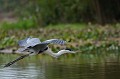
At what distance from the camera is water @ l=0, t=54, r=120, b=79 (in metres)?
12.2

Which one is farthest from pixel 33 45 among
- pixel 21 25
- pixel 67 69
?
pixel 21 25

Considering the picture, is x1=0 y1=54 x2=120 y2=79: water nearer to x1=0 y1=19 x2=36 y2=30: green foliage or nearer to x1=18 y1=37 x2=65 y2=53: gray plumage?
x1=18 y1=37 x2=65 y2=53: gray plumage

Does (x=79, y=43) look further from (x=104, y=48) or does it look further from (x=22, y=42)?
(x=22, y=42)

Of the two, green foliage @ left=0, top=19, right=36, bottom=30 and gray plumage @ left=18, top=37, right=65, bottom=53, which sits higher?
green foliage @ left=0, top=19, right=36, bottom=30

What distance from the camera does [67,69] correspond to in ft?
45.0

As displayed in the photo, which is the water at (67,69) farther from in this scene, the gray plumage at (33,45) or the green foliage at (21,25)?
the green foliage at (21,25)

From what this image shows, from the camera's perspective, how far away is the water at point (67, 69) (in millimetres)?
12250

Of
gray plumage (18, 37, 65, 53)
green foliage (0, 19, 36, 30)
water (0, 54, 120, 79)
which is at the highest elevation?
green foliage (0, 19, 36, 30)

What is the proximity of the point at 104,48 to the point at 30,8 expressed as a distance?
1605 cm

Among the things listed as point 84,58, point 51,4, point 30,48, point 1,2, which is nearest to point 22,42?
point 30,48

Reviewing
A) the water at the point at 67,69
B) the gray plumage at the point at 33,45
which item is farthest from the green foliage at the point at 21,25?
the gray plumage at the point at 33,45

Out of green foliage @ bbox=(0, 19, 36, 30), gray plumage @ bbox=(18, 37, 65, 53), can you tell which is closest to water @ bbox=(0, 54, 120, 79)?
gray plumage @ bbox=(18, 37, 65, 53)

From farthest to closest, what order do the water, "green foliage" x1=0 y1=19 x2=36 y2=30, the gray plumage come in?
"green foliage" x1=0 y1=19 x2=36 y2=30 → the gray plumage → the water

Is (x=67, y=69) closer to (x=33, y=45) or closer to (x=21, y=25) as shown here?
(x=33, y=45)
